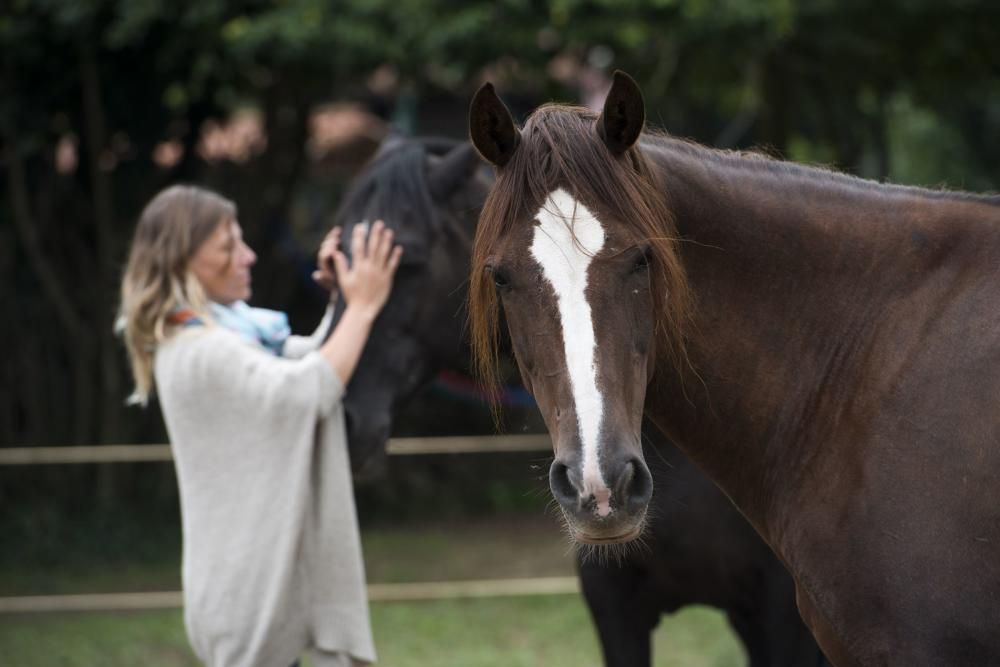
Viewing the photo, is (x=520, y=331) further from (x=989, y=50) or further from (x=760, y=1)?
(x=989, y=50)

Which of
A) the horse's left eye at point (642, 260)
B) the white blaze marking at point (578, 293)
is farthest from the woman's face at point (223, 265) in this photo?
the horse's left eye at point (642, 260)

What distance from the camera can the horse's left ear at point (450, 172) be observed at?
3404 millimetres

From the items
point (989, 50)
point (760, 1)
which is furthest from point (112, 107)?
point (989, 50)

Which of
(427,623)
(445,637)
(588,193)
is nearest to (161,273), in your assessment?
(588,193)

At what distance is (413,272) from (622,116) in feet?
4.19

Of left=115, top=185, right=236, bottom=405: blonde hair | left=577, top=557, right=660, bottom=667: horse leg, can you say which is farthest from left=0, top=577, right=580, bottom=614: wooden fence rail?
left=115, top=185, right=236, bottom=405: blonde hair

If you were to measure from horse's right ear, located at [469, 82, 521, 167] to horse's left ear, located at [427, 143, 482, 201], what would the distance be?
44.5 inches

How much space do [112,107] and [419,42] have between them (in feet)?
8.22

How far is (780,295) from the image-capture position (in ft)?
7.73

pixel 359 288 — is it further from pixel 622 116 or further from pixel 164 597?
pixel 164 597

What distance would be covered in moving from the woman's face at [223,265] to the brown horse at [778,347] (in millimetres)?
1076

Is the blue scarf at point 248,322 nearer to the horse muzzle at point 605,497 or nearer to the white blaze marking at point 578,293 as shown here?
the white blaze marking at point 578,293

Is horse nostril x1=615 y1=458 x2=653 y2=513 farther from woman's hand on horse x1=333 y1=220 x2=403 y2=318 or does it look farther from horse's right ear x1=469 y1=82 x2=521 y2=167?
woman's hand on horse x1=333 y1=220 x2=403 y2=318

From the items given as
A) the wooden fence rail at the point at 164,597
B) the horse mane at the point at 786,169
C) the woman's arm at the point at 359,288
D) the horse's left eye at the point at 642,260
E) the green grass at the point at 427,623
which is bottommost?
the green grass at the point at 427,623
